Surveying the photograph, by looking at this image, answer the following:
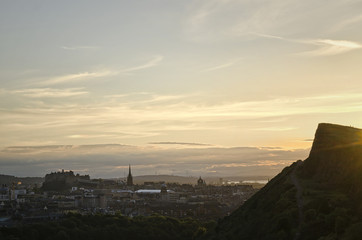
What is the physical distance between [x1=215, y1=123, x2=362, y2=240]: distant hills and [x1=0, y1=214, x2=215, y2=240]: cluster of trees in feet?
103

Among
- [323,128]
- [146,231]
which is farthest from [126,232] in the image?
[323,128]

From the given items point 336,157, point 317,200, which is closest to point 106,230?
point 336,157

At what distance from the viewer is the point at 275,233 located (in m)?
65.1

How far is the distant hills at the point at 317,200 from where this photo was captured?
58.6 meters

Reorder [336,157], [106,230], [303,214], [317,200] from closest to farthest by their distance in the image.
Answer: [303,214], [317,200], [336,157], [106,230]

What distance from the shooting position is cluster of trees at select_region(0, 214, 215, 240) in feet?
397

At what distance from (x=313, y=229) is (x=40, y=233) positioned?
243ft

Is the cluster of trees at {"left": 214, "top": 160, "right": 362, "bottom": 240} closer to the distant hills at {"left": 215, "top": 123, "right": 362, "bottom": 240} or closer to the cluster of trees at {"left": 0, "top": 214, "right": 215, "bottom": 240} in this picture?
the distant hills at {"left": 215, "top": 123, "right": 362, "bottom": 240}

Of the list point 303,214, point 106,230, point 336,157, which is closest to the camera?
point 303,214

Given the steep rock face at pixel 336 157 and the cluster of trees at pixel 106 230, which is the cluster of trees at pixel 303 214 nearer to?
the steep rock face at pixel 336 157

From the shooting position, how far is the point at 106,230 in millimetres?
129000

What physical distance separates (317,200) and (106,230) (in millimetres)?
70431

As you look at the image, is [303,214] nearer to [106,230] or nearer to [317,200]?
[317,200]

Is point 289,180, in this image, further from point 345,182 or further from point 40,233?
point 40,233
